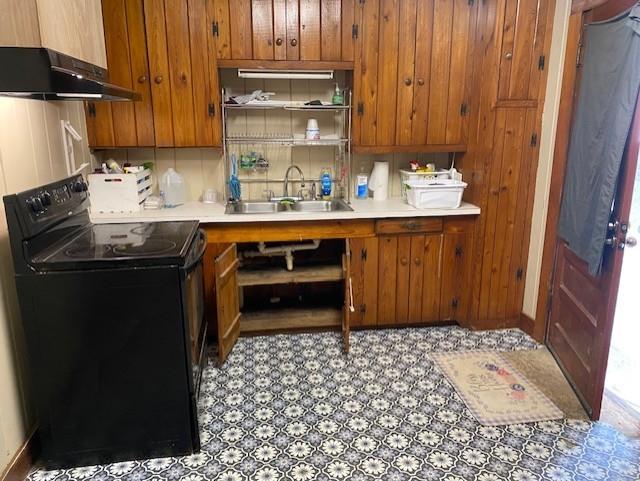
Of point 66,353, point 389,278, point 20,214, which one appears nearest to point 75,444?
point 66,353

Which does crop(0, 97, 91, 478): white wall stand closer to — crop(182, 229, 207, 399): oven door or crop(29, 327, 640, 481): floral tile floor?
crop(29, 327, 640, 481): floral tile floor

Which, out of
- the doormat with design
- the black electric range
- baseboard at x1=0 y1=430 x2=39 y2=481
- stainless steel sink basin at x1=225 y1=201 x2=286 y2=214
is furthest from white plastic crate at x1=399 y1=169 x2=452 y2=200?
baseboard at x1=0 y1=430 x2=39 y2=481

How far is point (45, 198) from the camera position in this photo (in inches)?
73.3

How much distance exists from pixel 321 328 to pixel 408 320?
2.00ft

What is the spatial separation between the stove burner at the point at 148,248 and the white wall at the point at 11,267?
1.52ft

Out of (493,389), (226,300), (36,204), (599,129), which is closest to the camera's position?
(36,204)

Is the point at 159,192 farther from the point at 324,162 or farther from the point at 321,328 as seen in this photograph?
the point at 321,328

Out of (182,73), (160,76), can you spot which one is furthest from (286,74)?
(160,76)

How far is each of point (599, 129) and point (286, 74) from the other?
6.00ft

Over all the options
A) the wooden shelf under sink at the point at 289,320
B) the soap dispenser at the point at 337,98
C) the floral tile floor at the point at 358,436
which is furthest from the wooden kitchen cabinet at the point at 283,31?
the floral tile floor at the point at 358,436

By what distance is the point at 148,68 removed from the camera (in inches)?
107

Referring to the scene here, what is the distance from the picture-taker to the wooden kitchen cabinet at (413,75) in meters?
2.81

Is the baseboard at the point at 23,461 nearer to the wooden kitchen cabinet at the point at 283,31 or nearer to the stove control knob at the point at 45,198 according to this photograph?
the stove control knob at the point at 45,198

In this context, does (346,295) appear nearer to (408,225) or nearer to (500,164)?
(408,225)
